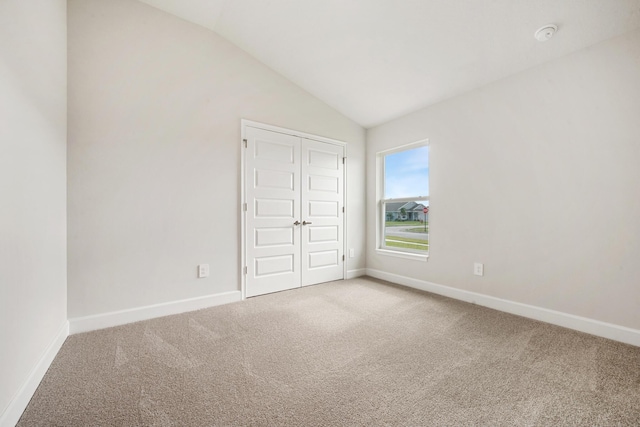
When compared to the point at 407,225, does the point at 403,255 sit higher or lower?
lower

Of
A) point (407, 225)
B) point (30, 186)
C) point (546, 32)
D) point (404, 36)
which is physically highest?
point (404, 36)

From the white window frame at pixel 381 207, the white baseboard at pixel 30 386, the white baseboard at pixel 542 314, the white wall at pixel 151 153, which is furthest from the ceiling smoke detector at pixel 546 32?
the white baseboard at pixel 30 386

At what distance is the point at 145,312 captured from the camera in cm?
243

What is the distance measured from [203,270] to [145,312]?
60 centimetres

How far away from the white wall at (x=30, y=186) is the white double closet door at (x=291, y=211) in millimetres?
1555

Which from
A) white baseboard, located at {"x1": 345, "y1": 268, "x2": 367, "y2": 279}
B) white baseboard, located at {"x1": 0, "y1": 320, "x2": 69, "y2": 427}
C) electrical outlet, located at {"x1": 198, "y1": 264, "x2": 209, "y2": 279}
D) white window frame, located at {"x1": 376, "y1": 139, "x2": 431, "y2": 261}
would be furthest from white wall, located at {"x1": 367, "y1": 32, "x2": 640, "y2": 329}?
white baseboard, located at {"x1": 0, "y1": 320, "x2": 69, "y2": 427}

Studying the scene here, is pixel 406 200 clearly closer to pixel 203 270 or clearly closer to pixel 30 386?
pixel 203 270

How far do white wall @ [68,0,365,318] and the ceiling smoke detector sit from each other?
8.68 ft

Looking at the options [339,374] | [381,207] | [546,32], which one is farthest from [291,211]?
[546,32]

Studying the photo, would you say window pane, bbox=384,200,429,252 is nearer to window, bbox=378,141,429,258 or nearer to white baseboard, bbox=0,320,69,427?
window, bbox=378,141,429,258

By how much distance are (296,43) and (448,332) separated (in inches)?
124

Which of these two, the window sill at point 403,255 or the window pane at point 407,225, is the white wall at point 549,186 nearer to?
the window sill at point 403,255

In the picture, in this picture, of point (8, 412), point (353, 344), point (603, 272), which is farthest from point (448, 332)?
point (8, 412)

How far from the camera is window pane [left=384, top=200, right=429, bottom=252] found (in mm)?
3554
